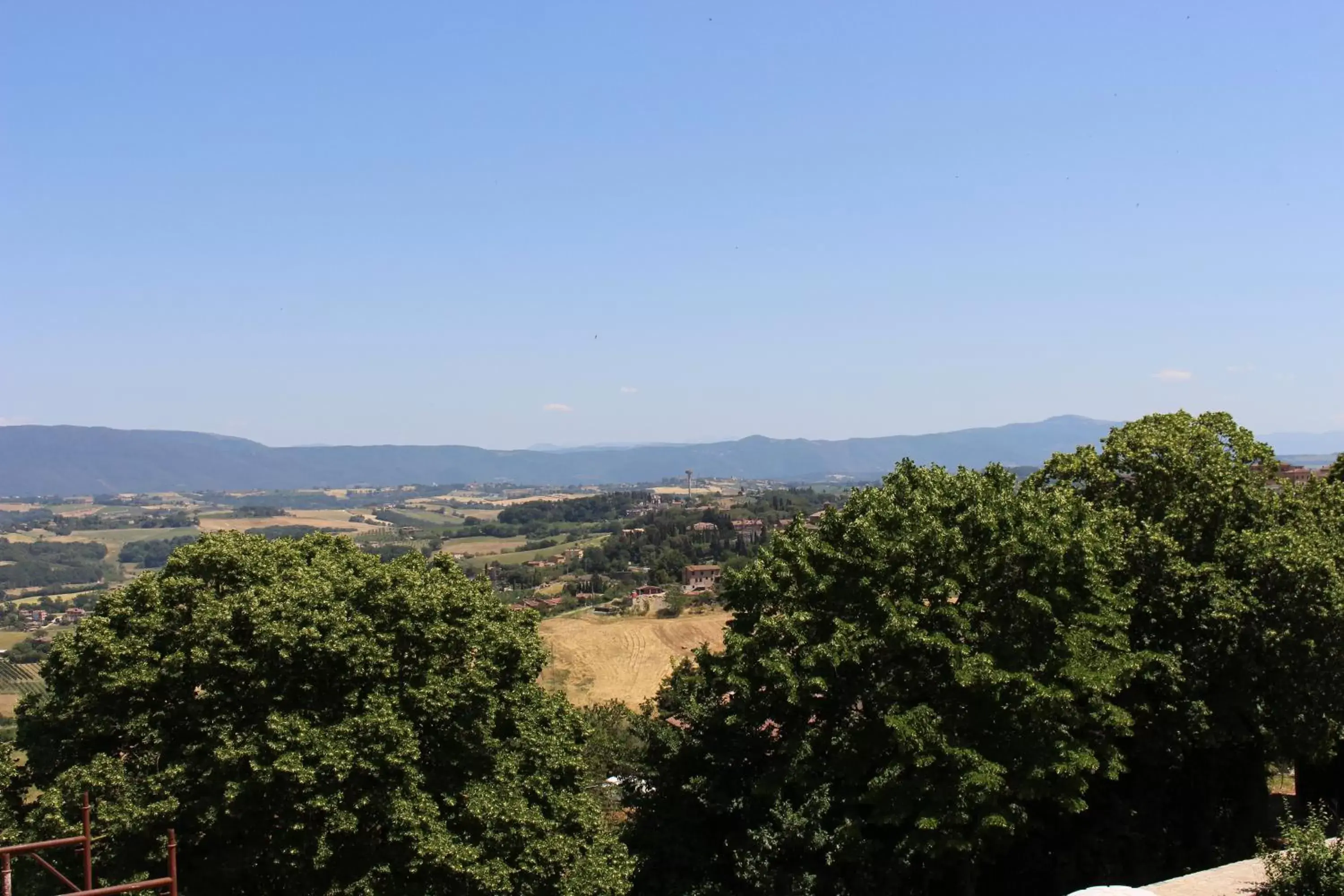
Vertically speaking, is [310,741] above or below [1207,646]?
below

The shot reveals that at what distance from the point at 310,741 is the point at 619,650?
201ft

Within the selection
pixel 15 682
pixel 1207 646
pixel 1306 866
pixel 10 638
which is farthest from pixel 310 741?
pixel 10 638

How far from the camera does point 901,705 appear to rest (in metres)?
17.3

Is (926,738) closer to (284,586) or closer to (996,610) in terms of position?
(996,610)

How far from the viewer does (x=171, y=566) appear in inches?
703

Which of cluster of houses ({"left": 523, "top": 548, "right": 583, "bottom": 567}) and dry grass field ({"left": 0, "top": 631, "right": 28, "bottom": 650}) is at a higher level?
cluster of houses ({"left": 523, "top": 548, "right": 583, "bottom": 567})

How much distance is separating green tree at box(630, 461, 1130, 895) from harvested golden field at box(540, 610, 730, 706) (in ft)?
123

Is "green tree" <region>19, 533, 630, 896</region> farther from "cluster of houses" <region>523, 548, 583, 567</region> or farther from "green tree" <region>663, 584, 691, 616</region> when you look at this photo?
"cluster of houses" <region>523, 548, 583, 567</region>

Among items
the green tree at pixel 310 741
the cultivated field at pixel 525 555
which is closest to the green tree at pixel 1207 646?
the green tree at pixel 310 741

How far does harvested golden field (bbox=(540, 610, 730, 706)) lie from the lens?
6406 cm

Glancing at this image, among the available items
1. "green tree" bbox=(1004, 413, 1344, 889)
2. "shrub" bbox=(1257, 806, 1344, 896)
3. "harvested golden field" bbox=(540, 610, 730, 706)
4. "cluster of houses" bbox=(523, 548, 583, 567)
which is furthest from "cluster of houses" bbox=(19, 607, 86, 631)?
"shrub" bbox=(1257, 806, 1344, 896)

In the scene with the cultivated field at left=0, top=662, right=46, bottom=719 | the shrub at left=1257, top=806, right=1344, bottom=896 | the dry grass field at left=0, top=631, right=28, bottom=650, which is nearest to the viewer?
the shrub at left=1257, top=806, right=1344, bottom=896

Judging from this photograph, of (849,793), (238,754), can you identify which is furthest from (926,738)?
(238,754)

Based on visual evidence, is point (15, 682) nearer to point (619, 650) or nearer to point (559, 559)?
point (619, 650)
